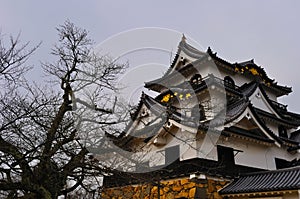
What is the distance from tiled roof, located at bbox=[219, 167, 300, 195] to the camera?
7.93m

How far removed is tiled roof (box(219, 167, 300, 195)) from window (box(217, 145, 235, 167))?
0.57 m

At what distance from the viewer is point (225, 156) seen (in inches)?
379

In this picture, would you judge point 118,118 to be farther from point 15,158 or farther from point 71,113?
point 15,158

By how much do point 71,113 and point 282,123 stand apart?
32.9 ft

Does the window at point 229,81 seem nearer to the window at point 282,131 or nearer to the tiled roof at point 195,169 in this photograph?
the window at point 282,131

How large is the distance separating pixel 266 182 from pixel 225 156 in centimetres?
149

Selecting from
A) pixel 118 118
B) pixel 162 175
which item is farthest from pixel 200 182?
pixel 118 118

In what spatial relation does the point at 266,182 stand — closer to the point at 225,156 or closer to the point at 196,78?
the point at 225,156

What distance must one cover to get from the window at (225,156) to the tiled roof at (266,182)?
569mm

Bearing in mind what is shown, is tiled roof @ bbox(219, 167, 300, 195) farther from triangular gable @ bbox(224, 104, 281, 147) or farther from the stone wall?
triangular gable @ bbox(224, 104, 281, 147)

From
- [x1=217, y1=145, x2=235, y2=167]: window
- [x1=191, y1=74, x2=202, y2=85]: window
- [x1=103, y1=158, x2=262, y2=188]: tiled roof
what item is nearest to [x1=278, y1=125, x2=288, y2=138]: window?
[x1=191, y1=74, x2=202, y2=85]: window

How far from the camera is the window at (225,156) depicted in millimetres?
9501

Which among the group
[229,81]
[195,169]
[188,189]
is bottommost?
[188,189]

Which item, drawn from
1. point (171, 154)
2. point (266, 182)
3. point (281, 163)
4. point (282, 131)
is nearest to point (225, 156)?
point (266, 182)
